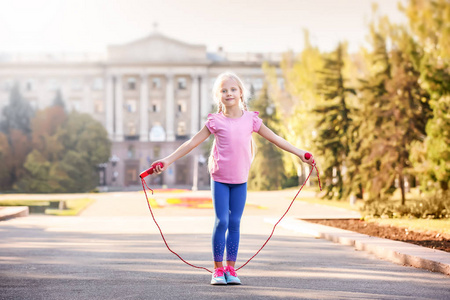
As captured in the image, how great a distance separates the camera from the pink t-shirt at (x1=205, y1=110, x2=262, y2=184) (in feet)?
24.0

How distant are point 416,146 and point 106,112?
249 ft

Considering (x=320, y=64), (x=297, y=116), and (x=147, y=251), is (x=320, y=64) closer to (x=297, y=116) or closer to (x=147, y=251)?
(x=297, y=116)

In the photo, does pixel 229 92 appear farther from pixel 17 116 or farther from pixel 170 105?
pixel 170 105

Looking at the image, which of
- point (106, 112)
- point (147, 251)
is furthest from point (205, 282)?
point (106, 112)

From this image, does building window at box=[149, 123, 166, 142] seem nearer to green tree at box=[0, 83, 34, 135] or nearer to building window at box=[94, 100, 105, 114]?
building window at box=[94, 100, 105, 114]

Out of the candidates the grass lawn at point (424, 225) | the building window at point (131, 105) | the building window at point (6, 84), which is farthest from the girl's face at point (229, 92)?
the building window at point (6, 84)

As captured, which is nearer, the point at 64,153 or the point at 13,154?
the point at 64,153

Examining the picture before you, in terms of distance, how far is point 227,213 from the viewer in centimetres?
734

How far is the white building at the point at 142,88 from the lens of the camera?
98312 millimetres

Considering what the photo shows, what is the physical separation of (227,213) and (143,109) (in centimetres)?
9362

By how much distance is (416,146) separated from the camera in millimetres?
28297

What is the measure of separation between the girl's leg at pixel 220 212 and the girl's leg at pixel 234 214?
6cm

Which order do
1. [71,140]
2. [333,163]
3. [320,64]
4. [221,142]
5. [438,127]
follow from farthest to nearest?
[71,140] < [320,64] < [333,163] < [438,127] < [221,142]

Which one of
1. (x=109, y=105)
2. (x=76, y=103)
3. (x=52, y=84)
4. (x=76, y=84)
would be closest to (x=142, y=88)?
(x=109, y=105)
